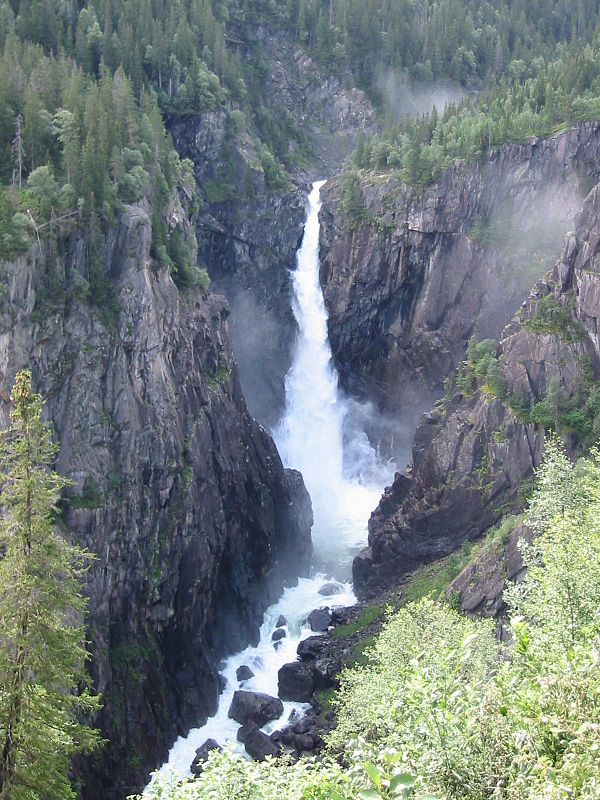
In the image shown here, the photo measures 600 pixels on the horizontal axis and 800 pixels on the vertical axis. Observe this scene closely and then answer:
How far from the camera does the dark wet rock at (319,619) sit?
214 feet

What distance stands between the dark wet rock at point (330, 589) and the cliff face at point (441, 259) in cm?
2556

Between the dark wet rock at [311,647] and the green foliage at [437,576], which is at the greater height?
the green foliage at [437,576]

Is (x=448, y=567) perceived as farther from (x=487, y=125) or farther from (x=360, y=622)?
(x=487, y=125)

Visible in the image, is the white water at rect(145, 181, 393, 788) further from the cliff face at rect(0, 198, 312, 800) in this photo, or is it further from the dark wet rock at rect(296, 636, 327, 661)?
the cliff face at rect(0, 198, 312, 800)

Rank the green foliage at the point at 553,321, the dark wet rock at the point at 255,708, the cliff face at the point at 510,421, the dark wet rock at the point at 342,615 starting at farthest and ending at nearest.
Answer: the dark wet rock at the point at 342,615 → the green foliage at the point at 553,321 → the cliff face at the point at 510,421 → the dark wet rock at the point at 255,708

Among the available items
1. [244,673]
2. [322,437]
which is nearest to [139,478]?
[244,673]

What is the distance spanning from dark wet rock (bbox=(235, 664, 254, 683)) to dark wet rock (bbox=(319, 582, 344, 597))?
13.1 m

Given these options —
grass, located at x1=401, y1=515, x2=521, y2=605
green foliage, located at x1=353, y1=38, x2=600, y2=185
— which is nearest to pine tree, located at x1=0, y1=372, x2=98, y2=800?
grass, located at x1=401, y1=515, x2=521, y2=605

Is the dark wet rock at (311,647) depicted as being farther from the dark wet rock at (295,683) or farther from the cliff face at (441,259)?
the cliff face at (441,259)

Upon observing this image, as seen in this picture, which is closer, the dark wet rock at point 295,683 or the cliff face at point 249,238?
the dark wet rock at point 295,683

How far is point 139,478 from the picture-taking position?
56.2 meters

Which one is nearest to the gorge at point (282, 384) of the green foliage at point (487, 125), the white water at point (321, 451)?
the white water at point (321, 451)

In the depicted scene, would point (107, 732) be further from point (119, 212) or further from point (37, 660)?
point (119, 212)

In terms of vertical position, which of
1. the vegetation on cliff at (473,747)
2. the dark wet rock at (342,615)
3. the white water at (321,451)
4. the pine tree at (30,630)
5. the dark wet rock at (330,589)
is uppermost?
the white water at (321,451)
